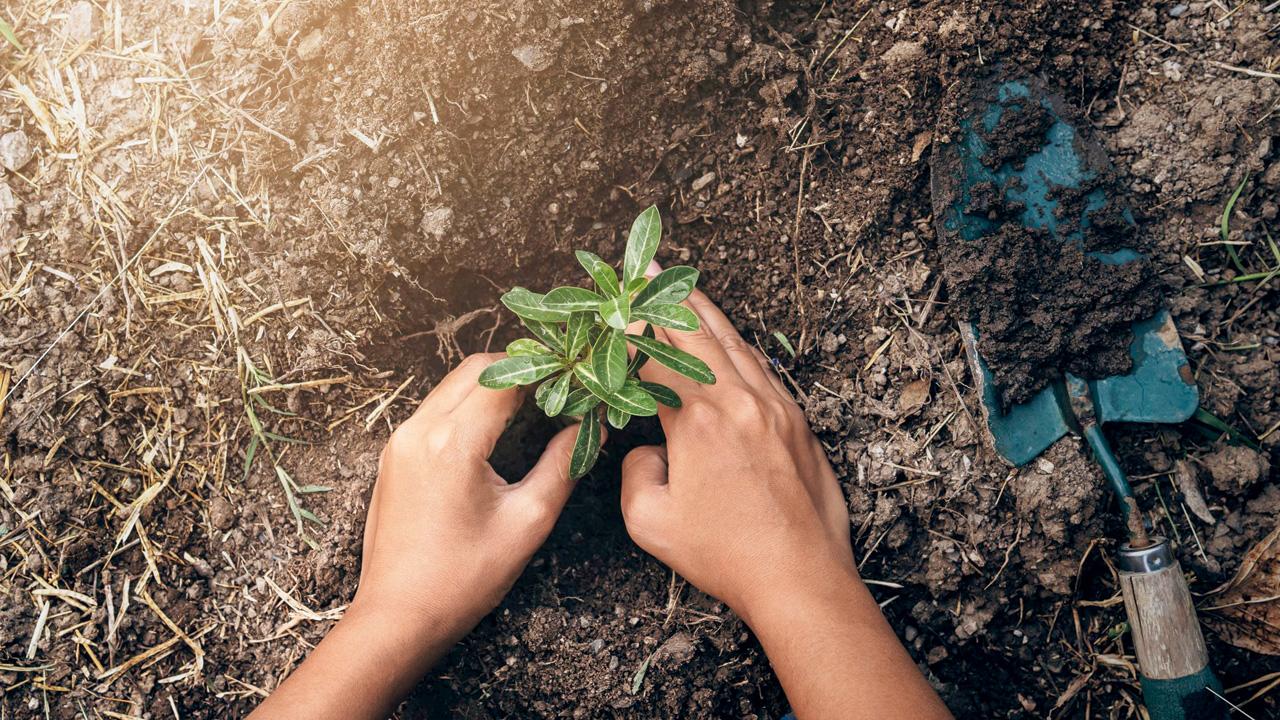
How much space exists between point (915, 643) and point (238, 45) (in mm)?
2704

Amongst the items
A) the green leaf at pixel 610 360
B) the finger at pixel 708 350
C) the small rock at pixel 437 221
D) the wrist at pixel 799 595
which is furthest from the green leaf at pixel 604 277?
the wrist at pixel 799 595

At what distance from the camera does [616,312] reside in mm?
1797

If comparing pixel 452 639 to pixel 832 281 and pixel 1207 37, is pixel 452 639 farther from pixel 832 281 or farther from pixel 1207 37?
pixel 1207 37

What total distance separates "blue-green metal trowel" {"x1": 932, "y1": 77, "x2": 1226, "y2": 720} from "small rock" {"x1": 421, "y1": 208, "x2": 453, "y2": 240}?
1.45 m

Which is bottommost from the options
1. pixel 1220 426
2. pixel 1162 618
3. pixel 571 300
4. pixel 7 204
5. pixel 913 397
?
pixel 1162 618

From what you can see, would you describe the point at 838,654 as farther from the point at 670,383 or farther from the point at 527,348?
the point at 527,348

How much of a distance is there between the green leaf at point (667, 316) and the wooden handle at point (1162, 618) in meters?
1.43

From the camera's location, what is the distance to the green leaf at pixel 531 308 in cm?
190

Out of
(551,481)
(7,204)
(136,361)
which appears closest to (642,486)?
(551,481)

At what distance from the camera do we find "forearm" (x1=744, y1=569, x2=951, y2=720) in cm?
187

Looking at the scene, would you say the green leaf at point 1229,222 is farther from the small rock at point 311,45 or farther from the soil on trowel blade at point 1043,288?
the small rock at point 311,45

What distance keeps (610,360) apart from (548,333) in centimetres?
21

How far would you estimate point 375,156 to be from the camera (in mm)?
2293

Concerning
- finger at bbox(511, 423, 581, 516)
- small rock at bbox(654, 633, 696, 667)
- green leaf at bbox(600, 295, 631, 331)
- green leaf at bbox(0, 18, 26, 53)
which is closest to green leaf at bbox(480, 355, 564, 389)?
green leaf at bbox(600, 295, 631, 331)
